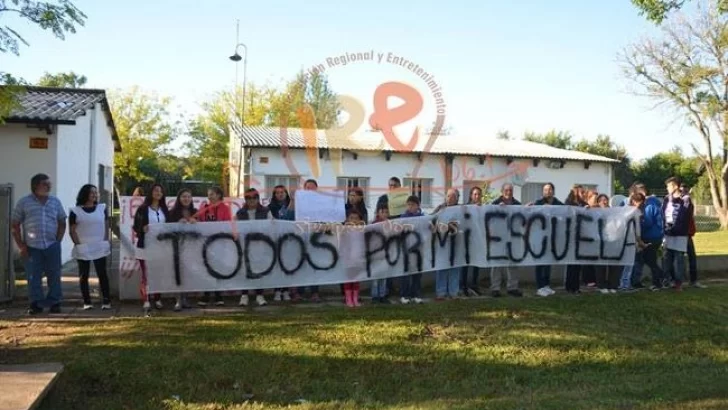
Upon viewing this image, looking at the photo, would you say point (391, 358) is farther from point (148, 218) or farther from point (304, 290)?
point (148, 218)

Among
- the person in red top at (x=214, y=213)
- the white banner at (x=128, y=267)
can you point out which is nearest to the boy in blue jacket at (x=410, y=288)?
the person in red top at (x=214, y=213)

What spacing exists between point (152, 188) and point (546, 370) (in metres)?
5.21

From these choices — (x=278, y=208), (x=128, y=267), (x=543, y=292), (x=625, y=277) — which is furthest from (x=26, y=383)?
(x=625, y=277)

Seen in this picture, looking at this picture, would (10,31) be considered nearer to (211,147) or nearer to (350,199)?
(350,199)

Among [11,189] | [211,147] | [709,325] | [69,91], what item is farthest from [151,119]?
[709,325]

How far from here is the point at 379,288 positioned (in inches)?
348

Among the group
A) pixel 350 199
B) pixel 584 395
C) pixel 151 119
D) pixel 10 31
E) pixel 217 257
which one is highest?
pixel 151 119

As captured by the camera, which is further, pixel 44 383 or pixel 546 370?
pixel 546 370

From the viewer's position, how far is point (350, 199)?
920 centimetres

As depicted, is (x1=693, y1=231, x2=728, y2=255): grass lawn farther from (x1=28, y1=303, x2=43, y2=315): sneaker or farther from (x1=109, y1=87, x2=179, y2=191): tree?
(x1=109, y1=87, x2=179, y2=191): tree

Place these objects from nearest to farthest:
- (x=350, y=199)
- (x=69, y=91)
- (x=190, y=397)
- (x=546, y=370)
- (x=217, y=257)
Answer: (x=190, y=397) < (x=546, y=370) < (x=217, y=257) < (x=350, y=199) < (x=69, y=91)

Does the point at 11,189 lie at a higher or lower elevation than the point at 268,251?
higher

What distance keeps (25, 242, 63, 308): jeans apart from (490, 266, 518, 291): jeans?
19.1ft

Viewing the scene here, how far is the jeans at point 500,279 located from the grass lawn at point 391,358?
989mm
